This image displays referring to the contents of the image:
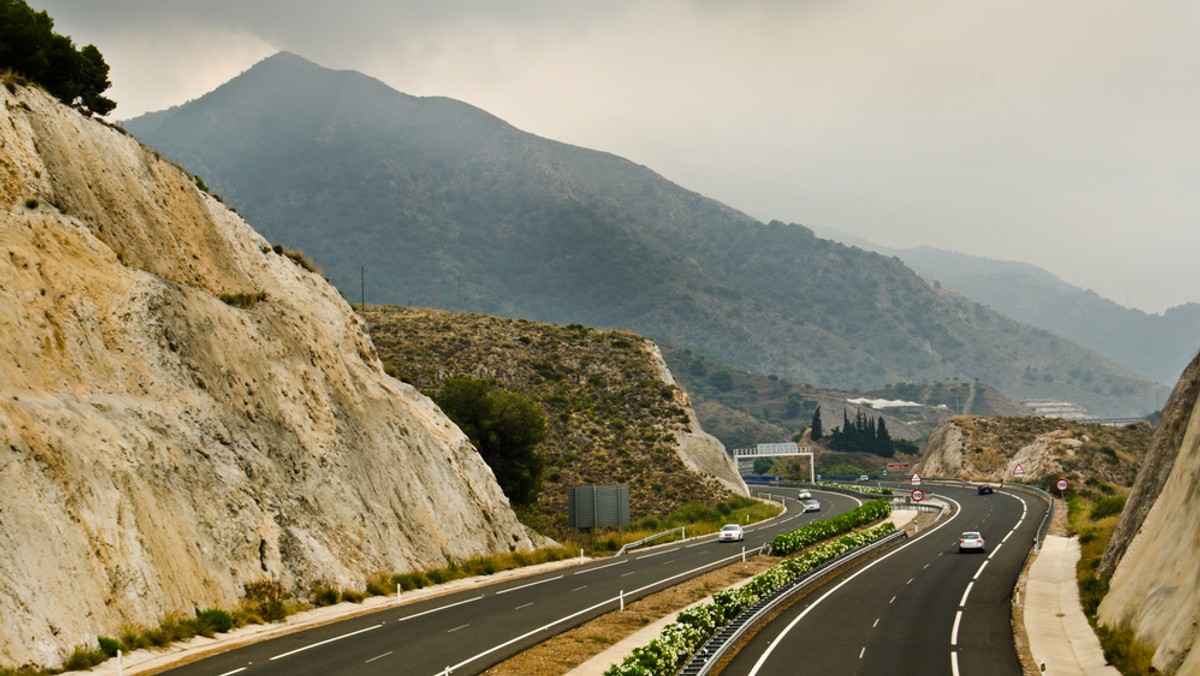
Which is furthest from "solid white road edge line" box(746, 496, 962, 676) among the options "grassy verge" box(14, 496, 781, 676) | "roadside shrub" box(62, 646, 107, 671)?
"roadside shrub" box(62, 646, 107, 671)

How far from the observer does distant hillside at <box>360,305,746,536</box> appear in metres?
83.6

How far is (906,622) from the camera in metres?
33.3

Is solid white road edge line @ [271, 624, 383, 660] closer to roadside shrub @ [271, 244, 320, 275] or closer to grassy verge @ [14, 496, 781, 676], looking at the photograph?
grassy verge @ [14, 496, 781, 676]

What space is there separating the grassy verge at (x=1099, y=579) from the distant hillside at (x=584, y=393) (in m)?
29.0

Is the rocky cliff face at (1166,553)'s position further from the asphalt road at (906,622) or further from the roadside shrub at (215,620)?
the roadside shrub at (215,620)

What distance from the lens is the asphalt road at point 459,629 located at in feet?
83.4

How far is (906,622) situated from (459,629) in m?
13.8

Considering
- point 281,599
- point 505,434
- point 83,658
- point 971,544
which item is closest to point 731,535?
point 971,544

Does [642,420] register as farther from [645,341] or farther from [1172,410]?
[1172,410]

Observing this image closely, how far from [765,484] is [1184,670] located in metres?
119

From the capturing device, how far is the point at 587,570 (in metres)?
50.4

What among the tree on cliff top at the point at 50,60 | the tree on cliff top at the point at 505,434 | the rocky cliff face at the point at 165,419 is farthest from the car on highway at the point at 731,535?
the tree on cliff top at the point at 50,60

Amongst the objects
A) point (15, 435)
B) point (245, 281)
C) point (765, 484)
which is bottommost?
point (765, 484)

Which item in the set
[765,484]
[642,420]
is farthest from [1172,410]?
[765,484]
